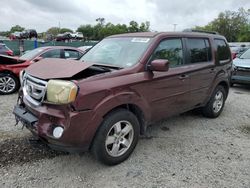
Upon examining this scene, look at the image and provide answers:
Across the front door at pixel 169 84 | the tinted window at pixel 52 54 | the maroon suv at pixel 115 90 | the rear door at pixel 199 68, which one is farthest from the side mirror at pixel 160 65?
the tinted window at pixel 52 54

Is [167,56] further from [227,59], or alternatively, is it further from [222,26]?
[222,26]

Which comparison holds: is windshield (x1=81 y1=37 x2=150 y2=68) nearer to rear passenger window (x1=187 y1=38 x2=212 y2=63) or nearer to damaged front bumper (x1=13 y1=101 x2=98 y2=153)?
rear passenger window (x1=187 y1=38 x2=212 y2=63)

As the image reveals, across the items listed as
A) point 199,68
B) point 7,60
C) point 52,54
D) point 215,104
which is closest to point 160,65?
point 199,68

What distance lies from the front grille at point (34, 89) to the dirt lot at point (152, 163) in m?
0.69

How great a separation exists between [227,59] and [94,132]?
3.89m

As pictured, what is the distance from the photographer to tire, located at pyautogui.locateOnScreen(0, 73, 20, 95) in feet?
22.7

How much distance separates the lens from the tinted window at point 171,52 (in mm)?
3782

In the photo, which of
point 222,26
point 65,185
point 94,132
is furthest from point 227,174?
point 222,26

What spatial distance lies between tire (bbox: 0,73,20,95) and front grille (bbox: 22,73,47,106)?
3947 mm

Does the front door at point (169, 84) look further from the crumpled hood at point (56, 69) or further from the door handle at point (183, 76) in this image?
the crumpled hood at point (56, 69)

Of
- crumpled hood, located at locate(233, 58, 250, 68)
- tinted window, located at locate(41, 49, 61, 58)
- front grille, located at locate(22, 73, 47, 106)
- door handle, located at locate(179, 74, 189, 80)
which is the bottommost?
front grille, located at locate(22, 73, 47, 106)

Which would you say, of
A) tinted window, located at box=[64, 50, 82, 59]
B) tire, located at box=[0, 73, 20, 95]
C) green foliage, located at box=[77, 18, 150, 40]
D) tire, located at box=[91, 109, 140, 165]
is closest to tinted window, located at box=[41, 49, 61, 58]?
tinted window, located at box=[64, 50, 82, 59]

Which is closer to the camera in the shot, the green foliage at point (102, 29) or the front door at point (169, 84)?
the front door at point (169, 84)

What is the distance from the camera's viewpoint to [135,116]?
3.43 meters
